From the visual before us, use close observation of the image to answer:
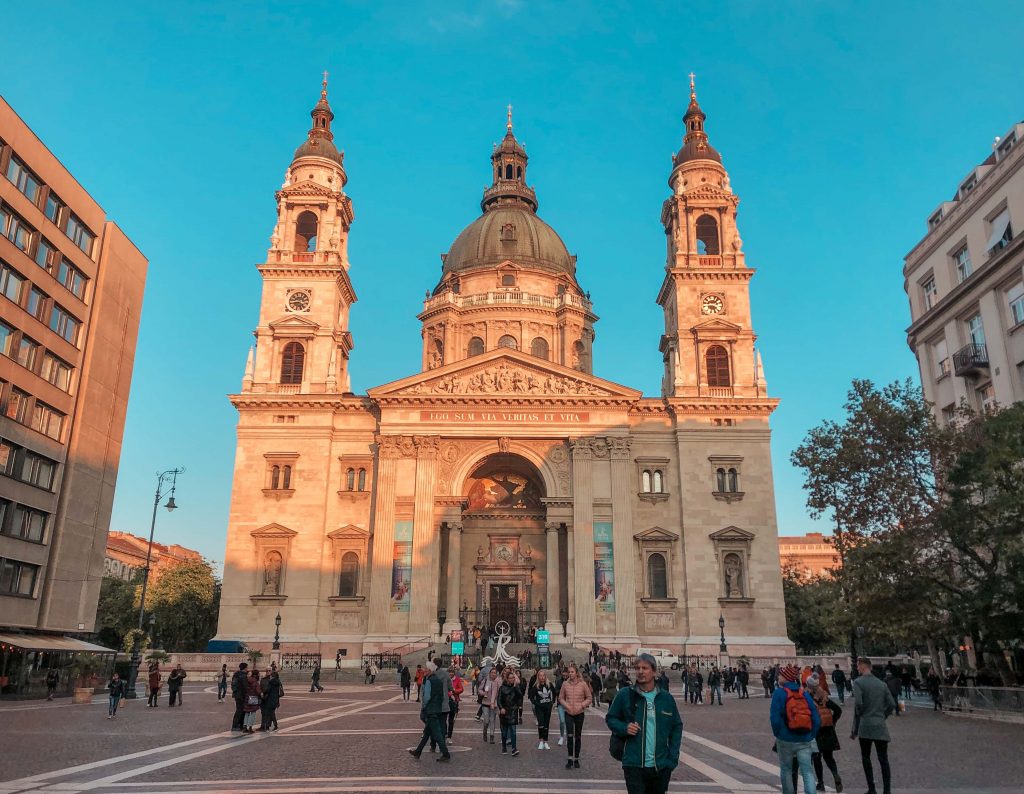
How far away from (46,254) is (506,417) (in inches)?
991

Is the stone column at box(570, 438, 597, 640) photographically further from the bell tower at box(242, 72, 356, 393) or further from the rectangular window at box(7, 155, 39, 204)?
the rectangular window at box(7, 155, 39, 204)

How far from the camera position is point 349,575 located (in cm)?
4962

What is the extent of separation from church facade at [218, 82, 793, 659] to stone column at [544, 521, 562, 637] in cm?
8

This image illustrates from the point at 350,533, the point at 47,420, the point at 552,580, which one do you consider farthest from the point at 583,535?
the point at 47,420

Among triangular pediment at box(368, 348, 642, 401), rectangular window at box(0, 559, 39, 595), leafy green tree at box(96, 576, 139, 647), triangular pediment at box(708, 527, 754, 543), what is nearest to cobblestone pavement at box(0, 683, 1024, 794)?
rectangular window at box(0, 559, 39, 595)

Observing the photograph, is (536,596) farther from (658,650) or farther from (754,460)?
(754,460)

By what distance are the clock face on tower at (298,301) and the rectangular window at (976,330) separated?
37.2 meters

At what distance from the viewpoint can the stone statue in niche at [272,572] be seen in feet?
160

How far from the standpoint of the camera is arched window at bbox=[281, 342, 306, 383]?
53438 millimetres

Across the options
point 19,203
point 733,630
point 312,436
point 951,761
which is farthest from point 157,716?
point 733,630

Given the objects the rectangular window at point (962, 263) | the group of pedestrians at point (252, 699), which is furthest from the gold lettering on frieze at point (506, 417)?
the group of pedestrians at point (252, 699)

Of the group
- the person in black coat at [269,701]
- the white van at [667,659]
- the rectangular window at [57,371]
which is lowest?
the person in black coat at [269,701]

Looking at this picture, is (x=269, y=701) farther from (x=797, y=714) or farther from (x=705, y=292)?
(x=705, y=292)

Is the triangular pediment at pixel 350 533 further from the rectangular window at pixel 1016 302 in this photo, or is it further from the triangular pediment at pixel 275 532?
the rectangular window at pixel 1016 302
